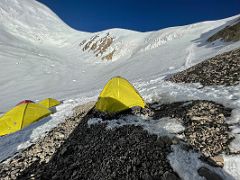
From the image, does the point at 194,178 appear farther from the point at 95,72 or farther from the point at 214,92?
the point at 95,72

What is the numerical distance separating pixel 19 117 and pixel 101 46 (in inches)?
1610

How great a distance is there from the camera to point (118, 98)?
32.7 ft

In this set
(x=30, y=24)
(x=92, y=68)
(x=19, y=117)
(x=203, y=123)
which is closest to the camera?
(x=203, y=123)

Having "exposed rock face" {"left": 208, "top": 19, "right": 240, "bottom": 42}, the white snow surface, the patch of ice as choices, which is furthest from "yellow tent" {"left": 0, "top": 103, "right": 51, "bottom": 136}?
"exposed rock face" {"left": 208, "top": 19, "right": 240, "bottom": 42}

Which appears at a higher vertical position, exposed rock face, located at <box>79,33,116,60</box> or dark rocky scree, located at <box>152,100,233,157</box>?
exposed rock face, located at <box>79,33,116,60</box>

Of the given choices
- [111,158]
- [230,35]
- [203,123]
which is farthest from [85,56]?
[111,158]

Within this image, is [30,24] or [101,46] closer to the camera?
[101,46]

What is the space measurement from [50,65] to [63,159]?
3527cm

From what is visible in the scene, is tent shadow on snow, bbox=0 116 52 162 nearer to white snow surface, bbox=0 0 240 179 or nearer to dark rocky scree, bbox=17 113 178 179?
white snow surface, bbox=0 0 240 179

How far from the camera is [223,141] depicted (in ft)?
21.1

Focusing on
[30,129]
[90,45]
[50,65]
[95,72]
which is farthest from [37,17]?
[30,129]

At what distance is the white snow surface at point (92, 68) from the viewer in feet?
28.2

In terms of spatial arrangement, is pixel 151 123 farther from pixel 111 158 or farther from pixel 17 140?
pixel 17 140

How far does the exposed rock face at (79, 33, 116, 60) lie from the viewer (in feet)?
153
